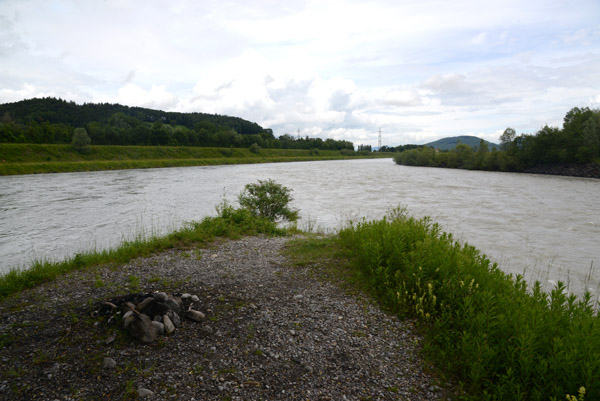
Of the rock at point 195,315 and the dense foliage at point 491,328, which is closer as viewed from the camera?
the dense foliage at point 491,328

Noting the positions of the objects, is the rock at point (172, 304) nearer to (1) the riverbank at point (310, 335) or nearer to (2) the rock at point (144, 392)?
(1) the riverbank at point (310, 335)

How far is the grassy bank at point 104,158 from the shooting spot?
6181 centimetres

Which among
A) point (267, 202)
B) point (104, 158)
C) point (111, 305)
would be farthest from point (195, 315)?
point (104, 158)

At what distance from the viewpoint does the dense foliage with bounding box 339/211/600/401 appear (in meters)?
4.34

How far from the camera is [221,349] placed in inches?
218

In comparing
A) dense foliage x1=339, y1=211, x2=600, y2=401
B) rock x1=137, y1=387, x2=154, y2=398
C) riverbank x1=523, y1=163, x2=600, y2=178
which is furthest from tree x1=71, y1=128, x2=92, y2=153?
riverbank x1=523, y1=163, x2=600, y2=178

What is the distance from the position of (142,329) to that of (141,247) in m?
6.31

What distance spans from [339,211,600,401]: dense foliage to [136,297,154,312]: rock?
4.64m

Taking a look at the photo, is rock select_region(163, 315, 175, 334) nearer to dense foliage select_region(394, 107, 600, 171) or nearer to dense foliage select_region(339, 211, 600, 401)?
dense foliage select_region(339, 211, 600, 401)

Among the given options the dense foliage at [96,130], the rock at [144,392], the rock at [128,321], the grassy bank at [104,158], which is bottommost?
the rock at [144,392]

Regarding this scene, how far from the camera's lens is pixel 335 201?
104ft

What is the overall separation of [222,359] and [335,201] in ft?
87.9

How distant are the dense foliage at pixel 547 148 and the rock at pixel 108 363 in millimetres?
74108

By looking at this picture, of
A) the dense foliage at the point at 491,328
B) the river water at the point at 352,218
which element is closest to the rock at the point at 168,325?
the dense foliage at the point at 491,328
